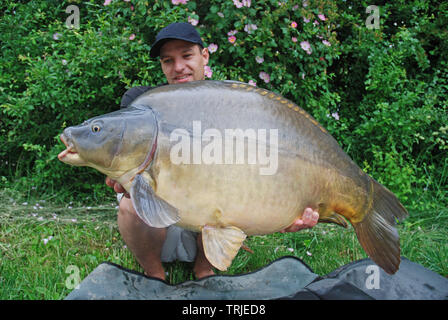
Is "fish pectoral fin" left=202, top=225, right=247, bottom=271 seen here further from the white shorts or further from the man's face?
the man's face

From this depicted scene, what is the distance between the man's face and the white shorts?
71cm

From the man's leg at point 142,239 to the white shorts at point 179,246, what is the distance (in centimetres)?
11

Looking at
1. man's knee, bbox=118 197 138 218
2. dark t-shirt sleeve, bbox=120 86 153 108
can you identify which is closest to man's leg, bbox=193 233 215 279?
man's knee, bbox=118 197 138 218

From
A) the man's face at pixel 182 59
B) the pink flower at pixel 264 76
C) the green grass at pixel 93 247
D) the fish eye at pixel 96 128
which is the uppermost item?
the man's face at pixel 182 59

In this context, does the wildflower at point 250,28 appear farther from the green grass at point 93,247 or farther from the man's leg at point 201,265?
the man's leg at point 201,265

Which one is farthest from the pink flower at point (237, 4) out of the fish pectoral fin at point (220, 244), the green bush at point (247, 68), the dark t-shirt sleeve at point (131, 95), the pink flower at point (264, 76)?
the fish pectoral fin at point (220, 244)

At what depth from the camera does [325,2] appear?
8.84 ft

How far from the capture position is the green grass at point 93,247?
1.69 meters

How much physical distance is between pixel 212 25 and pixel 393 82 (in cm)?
137

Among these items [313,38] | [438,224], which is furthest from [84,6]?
[438,224]

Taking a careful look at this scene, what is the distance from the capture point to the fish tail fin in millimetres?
1392

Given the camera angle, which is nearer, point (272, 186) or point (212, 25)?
point (272, 186)

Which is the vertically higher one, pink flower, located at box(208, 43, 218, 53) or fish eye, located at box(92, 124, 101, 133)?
pink flower, located at box(208, 43, 218, 53)

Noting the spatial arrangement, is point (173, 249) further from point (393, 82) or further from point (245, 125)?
point (393, 82)
